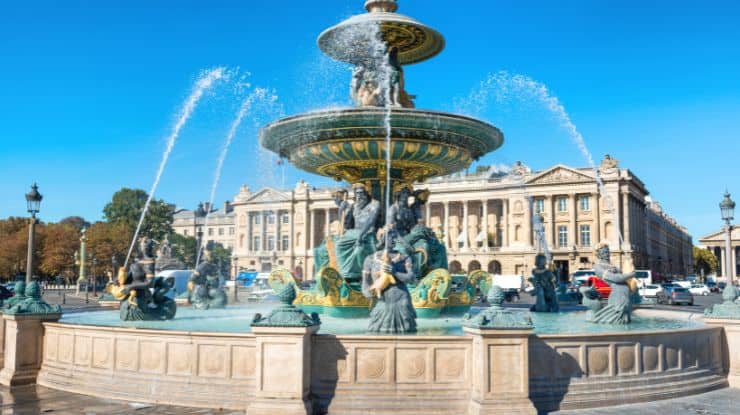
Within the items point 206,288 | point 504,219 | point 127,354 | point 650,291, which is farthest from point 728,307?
point 504,219

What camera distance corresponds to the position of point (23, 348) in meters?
8.41

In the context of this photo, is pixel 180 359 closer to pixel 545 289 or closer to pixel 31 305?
pixel 31 305

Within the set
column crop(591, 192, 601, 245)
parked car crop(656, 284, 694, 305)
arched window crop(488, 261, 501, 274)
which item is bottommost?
parked car crop(656, 284, 694, 305)

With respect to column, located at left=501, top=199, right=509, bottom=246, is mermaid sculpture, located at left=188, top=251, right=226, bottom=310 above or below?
below

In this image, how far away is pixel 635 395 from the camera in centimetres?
710

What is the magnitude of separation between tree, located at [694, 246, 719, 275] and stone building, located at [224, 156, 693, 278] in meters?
34.2

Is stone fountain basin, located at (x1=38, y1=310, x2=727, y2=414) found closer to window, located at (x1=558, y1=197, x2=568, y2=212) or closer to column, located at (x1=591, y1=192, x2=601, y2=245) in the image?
column, located at (x1=591, y1=192, x2=601, y2=245)

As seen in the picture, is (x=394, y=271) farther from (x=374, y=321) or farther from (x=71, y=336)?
(x=71, y=336)

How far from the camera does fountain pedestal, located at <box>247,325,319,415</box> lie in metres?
6.51

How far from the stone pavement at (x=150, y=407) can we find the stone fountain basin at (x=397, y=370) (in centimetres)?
13

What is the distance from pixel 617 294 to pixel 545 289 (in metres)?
4.06

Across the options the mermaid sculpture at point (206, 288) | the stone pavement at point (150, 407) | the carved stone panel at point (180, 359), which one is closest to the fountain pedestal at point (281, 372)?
the stone pavement at point (150, 407)

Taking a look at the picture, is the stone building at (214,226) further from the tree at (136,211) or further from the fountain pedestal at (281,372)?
the fountain pedestal at (281,372)

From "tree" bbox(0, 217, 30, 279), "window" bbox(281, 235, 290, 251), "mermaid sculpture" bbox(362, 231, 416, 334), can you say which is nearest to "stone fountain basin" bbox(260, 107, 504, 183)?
"mermaid sculpture" bbox(362, 231, 416, 334)
